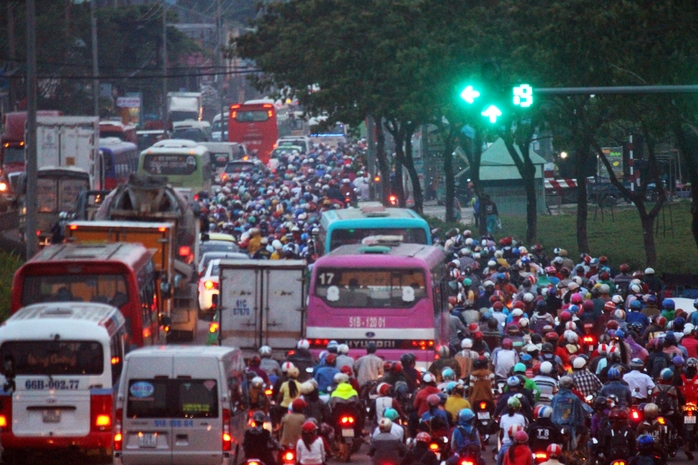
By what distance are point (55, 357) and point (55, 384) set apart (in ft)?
1.06

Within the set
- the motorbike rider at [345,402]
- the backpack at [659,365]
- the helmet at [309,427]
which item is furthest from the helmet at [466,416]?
the backpack at [659,365]

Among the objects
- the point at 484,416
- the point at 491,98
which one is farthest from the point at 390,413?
the point at 491,98

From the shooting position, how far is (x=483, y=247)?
1393 inches

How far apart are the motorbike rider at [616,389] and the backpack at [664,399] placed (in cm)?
80

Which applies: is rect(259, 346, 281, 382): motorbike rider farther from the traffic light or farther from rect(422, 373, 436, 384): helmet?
the traffic light

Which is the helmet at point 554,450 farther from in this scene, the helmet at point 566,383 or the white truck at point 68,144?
the white truck at point 68,144

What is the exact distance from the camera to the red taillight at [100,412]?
1653cm

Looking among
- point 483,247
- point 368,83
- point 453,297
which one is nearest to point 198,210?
point 453,297

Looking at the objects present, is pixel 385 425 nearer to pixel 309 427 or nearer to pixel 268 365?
pixel 309 427

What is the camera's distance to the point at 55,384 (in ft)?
53.9

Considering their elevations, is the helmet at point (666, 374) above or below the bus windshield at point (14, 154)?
below

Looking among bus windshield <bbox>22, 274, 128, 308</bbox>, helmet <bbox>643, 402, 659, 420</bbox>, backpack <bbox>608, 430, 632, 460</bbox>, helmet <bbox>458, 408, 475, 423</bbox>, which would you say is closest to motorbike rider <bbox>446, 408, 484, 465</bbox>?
helmet <bbox>458, 408, 475, 423</bbox>

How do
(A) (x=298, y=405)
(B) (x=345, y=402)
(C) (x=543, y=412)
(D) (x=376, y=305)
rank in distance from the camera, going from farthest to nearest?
(D) (x=376, y=305)
(B) (x=345, y=402)
(A) (x=298, y=405)
(C) (x=543, y=412)

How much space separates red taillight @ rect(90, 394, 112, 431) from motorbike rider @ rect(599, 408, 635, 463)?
5.91 metres
